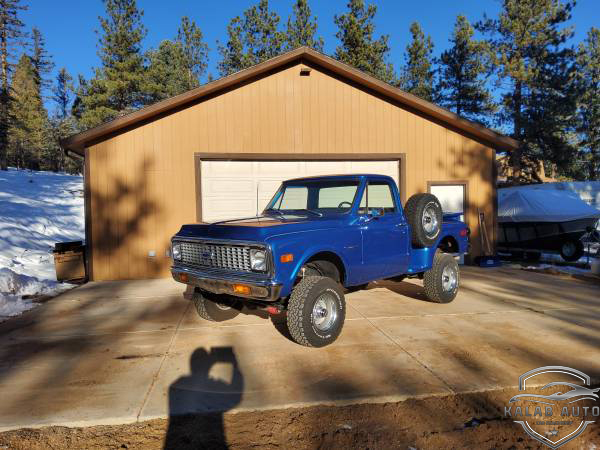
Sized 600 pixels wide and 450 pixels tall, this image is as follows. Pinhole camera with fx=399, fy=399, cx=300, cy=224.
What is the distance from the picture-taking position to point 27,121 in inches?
1818

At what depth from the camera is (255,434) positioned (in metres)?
2.97

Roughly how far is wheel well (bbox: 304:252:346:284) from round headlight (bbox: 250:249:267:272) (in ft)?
2.44

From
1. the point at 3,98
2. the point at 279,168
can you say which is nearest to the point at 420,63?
the point at 279,168

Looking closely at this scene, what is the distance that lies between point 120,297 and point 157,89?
25.9 meters

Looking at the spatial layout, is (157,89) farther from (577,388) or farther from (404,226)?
(577,388)

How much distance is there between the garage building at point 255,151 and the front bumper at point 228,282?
5.36 meters

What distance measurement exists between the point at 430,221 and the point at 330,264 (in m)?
2.03

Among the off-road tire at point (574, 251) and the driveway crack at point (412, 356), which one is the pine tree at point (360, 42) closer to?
the off-road tire at point (574, 251)

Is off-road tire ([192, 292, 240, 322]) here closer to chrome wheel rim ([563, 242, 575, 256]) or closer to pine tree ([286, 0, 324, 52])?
chrome wheel rim ([563, 242, 575, 256])

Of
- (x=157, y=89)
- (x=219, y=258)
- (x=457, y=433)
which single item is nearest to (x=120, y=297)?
(x=219, y=258)

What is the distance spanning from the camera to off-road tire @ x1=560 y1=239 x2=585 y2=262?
1341 cm

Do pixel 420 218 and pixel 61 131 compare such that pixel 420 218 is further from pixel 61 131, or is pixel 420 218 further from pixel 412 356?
pixel 61 131

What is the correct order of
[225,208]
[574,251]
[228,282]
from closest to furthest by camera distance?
[228,282], [225,208], [574,251]

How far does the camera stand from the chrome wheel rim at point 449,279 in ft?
21.6
